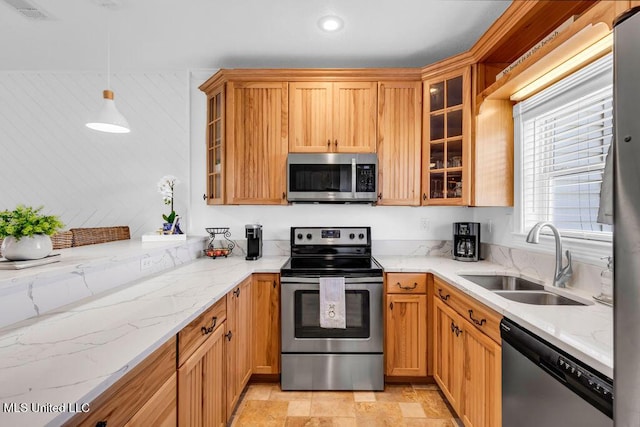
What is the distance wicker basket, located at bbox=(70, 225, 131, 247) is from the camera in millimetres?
2215

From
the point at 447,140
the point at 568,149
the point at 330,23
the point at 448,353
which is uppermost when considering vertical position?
the point at 330,23

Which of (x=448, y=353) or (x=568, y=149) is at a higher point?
(x=568, y=149)

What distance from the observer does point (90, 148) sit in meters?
2.82

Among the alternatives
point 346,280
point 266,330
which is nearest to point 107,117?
point 266,330

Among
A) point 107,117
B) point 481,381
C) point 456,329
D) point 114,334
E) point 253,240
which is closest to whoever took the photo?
point 114,334

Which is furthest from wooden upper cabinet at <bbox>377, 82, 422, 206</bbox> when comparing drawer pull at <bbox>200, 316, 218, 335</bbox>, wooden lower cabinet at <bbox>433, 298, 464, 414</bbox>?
drawer pull at <bbox>200, 316, 218, 335</bbox>

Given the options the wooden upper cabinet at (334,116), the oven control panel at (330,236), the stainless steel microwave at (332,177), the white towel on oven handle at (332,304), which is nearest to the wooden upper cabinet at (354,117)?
the wooden upper cabinet at (334,116)

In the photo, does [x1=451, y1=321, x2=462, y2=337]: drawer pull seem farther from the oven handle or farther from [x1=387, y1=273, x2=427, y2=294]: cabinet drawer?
the oven handle

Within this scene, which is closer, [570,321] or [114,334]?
[114,334]

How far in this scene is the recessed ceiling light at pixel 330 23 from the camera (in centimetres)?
200

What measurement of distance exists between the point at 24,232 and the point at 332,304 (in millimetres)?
1638

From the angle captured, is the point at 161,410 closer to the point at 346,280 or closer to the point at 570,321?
the point at 346,280

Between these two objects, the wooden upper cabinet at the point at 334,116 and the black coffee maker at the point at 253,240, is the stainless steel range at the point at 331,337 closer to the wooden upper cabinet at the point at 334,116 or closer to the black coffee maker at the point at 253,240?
the black coffee maker at the point at 253,240

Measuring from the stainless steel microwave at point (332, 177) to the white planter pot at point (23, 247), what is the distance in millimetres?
1482
